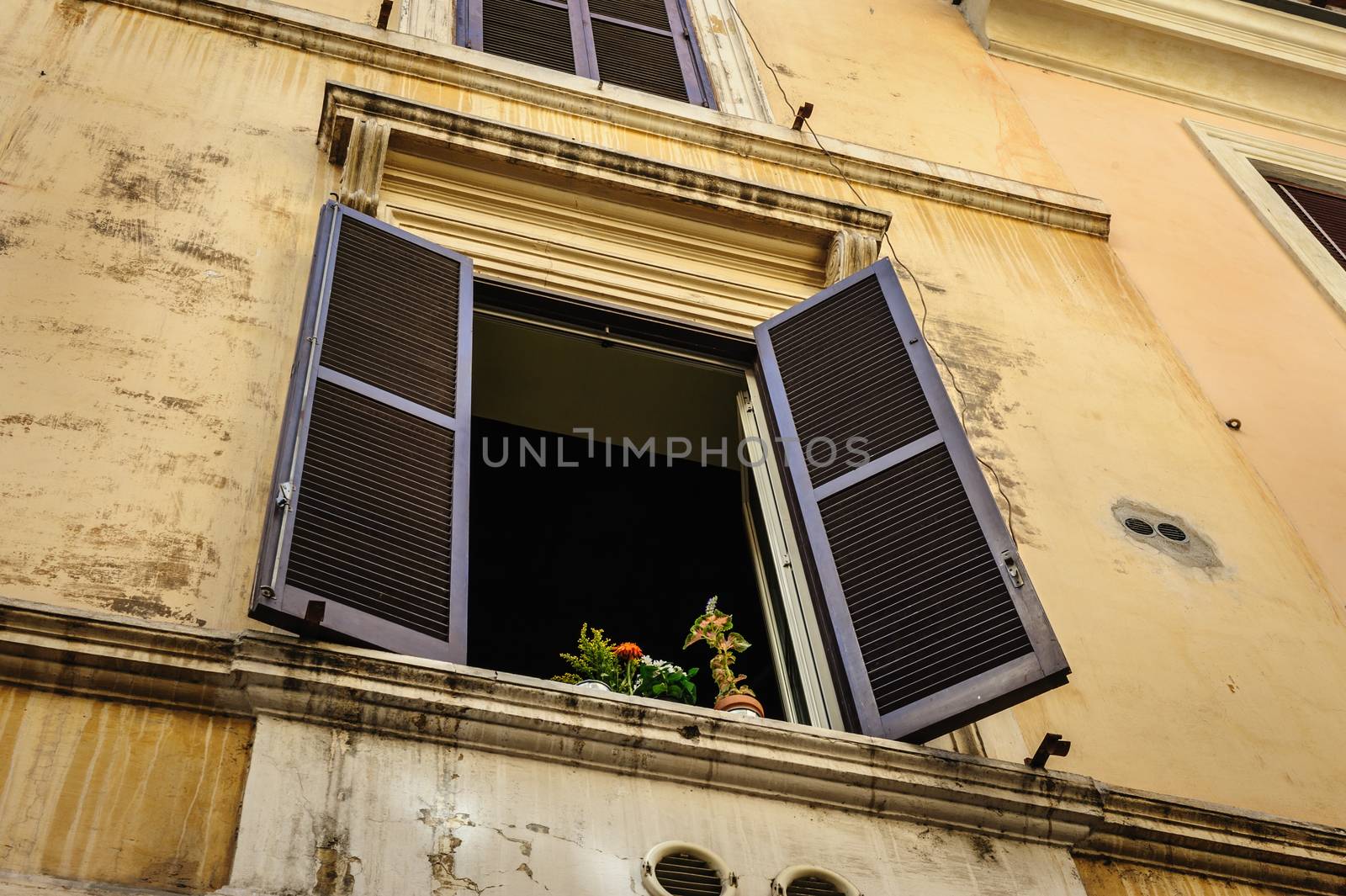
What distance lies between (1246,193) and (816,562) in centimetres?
479

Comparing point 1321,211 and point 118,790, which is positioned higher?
point 1321,211

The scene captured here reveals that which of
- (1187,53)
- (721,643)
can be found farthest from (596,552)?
(1187,53)

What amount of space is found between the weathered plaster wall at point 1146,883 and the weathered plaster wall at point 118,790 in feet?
7.80

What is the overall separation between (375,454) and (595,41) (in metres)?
3.94

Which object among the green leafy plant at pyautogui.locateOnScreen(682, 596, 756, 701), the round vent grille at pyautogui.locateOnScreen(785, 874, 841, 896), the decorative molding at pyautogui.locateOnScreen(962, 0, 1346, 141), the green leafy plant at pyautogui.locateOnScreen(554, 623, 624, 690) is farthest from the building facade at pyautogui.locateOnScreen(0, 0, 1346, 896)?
the green leafy plant at pyautogui.locateOnScreen(554, 623, 624, 690)

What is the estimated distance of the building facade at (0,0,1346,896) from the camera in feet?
13.0

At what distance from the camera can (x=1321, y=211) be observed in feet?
28.9

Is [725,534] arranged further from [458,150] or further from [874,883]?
[874,883]

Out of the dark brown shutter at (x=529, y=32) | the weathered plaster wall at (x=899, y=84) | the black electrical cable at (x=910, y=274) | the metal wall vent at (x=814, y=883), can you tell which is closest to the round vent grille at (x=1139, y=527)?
the black electrical cable at (x=910, y=274)

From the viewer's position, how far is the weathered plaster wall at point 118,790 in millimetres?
3535

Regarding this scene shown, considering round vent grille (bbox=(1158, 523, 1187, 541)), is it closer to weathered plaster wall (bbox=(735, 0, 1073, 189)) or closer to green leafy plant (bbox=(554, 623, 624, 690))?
green leafy plant (bbox=(554, 623, 624, 690))

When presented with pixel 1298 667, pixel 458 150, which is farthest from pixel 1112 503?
pixel 458 150

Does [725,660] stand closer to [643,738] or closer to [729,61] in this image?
[643,738]

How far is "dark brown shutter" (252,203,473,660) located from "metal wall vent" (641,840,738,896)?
2.64 feet
